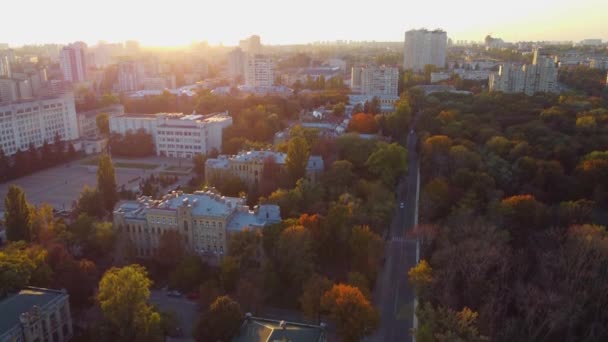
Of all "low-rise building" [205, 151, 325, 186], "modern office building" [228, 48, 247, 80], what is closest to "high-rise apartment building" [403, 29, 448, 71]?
"modern office building" [228, 48, 247, 80]

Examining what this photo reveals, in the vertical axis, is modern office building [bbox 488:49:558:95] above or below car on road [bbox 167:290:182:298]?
above

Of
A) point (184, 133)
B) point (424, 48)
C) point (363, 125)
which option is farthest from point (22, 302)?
point (424, 48)

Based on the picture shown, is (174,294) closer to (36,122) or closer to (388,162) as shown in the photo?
(388,162)

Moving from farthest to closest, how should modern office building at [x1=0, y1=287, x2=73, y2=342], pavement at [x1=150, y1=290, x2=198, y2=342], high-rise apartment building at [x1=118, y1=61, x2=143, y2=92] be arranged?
high-rise apartment building at [x1=118, y1=61, x2=143, y2=92]
pavement at [x1=150, y1=290, x2=198, y2=342]
modern office building at [x1=0, y1=287, x2=73, y2=342]

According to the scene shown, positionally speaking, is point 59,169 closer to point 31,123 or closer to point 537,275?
point 31,123

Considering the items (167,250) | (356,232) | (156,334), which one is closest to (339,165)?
(356,232)

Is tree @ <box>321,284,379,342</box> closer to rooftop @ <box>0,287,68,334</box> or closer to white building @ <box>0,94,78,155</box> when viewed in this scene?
rooftop @ <box>0,287,68,334</box>

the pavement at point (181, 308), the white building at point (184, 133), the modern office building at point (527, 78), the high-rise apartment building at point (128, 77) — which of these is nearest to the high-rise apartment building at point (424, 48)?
the modern office building at point (527, 78)

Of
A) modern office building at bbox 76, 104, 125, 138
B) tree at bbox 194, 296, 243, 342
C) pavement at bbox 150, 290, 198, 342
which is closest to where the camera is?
tree at bbox 194, 296, 243, 342
